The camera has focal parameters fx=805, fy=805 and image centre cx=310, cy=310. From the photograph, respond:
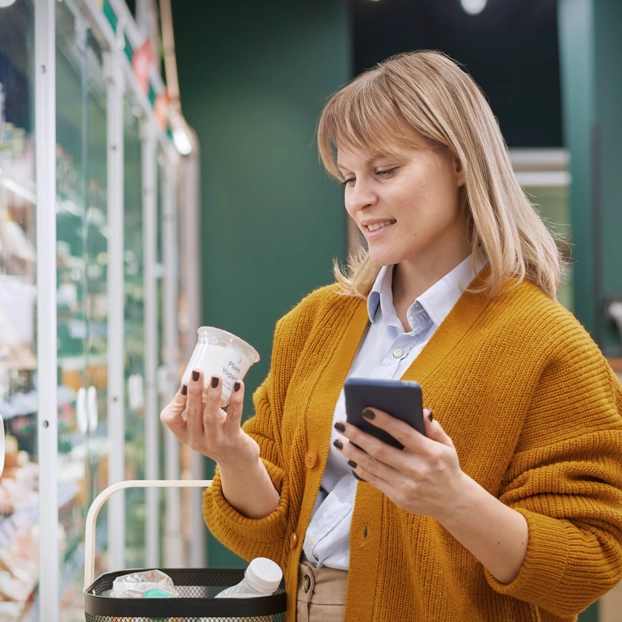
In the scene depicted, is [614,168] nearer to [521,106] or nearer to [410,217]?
[521,106]

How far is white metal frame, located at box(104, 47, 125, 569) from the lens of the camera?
2.96 m

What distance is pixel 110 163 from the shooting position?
3051 millimetres

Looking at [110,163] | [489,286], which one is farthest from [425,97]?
[110,163]

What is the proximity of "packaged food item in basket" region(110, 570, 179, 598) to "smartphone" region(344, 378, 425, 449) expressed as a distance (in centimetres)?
49

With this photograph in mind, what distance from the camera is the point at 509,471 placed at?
1.32 metres

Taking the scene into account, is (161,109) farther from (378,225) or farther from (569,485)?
(569,485)

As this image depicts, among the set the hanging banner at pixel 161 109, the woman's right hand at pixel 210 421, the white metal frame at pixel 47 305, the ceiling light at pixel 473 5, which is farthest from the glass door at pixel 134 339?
the ceiling light at pixel 473 5

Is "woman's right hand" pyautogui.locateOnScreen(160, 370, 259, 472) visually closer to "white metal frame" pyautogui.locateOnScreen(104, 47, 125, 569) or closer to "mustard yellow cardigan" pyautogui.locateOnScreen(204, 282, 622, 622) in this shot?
"mustard yellow cardigan" pyautogui.locateOnScreen(204, 282, 622, 622)

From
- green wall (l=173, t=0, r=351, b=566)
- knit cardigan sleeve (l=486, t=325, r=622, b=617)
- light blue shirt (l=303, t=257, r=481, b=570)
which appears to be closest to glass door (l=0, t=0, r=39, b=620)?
light blue shirt (l=303, t=257, r=481, b=570)

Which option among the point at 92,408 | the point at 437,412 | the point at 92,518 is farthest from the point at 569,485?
the point at 92,408

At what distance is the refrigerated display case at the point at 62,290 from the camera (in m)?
1.98

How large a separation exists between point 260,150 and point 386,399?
4.67m

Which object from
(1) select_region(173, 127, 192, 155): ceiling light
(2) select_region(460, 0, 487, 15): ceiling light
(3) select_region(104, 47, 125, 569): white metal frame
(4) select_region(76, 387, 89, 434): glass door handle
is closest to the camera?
(4) select_region(76, 387, 89, 434): glass door handle

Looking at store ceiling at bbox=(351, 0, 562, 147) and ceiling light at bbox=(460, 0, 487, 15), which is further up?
ceiling light at bbox=(460, 0, 487, 15)
